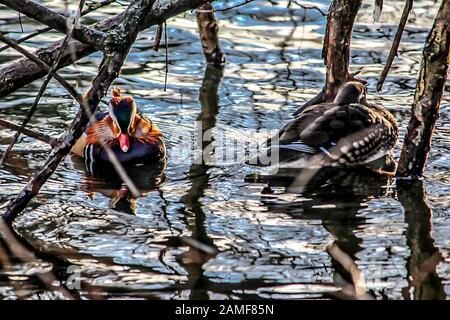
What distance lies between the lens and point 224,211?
7.32 m

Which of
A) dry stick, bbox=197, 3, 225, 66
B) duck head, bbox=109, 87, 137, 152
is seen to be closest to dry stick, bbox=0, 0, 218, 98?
duck head, bbox=109, 87, 137, 152

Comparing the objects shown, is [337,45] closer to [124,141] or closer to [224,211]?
[124,141]

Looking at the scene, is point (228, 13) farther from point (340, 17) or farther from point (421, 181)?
point (421, 181)

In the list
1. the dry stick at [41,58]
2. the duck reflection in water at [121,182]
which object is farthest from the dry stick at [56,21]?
the duck reflection in water at [121,182]

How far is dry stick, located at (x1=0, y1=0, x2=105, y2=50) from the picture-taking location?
6.00 m

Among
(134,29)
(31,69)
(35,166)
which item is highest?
(134,29)

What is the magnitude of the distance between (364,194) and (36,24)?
5320 millimetres

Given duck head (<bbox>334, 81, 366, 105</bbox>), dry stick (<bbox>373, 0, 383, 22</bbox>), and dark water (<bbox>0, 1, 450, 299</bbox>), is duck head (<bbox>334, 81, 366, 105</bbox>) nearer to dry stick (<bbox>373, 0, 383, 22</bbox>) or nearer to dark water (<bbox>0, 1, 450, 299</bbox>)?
dark water (<bbox>0, 1, 450, 299</bbox>)

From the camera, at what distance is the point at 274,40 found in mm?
11570

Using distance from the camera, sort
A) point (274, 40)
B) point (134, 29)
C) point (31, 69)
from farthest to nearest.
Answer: point (274, 40)
point (31, 69)
point (134, 29)

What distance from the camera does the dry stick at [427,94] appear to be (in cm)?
711

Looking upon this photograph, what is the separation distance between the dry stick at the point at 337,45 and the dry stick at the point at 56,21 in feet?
10.1

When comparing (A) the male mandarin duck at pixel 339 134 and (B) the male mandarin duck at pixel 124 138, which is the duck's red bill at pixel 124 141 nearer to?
(B) the male mandarin duck at pixel 124 138
